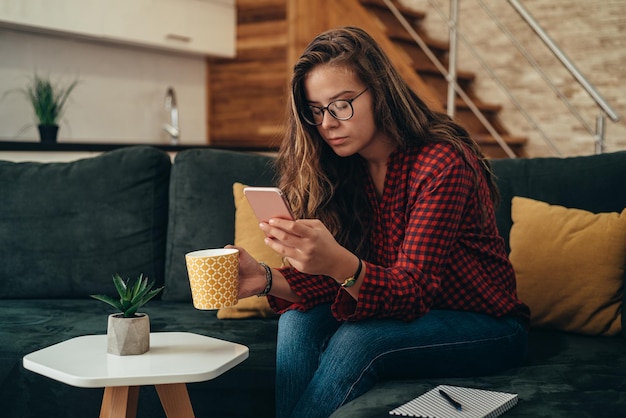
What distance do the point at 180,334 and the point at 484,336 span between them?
0.68 m

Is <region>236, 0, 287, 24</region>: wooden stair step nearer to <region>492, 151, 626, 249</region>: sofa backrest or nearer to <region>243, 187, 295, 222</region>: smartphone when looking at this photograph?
<region>492, 151, 626, 249</region>: sofa backrest

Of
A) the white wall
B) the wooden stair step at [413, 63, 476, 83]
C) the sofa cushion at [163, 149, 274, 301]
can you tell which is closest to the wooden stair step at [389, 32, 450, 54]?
the wooden stair step at [413, 63, 476, 83]

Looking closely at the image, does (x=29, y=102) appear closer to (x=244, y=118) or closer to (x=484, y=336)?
(x=244, y=118)

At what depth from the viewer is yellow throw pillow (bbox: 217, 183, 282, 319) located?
2.16 m

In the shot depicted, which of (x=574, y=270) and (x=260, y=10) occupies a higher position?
(x=260, y=10)

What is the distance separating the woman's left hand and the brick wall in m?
3.25

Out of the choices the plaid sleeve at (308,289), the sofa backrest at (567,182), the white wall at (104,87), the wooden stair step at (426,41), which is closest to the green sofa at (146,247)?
the sofa backrest at (567,182)

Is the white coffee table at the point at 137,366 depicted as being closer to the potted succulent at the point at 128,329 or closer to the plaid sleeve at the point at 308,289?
the potted succulent at the point at 128,329

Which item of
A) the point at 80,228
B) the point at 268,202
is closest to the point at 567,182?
the point at 268,202

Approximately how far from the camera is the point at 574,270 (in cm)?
199

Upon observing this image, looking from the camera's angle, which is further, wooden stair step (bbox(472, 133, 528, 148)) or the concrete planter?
wooden stair step (bbox(472, 133, 528, 148))

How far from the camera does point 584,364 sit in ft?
5.62

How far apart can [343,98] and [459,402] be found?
0.70 meters

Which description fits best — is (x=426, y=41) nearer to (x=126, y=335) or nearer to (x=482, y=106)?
(x=482, y=106)
